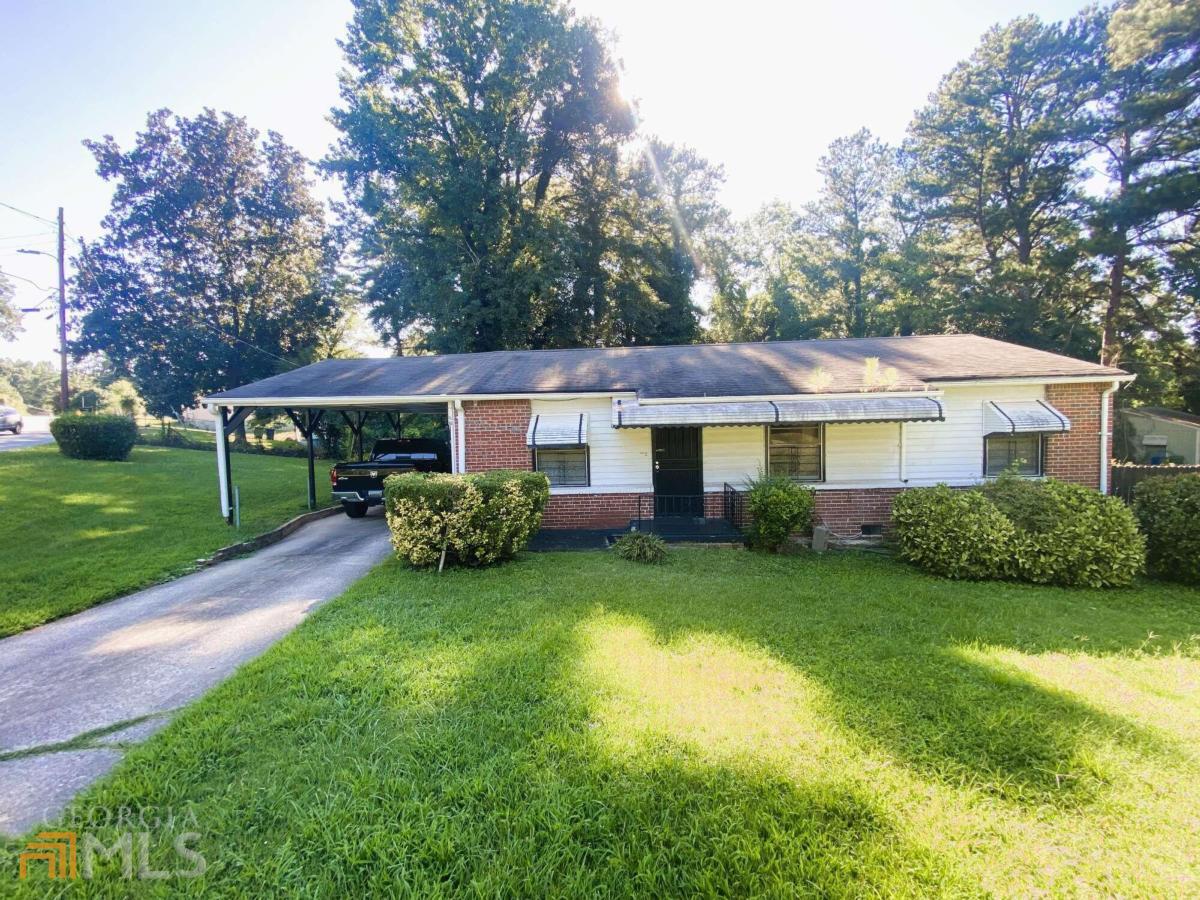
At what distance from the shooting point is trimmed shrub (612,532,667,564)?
26.8 ft

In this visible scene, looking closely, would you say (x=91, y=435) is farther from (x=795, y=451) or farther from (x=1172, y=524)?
(x=1172, y=524)

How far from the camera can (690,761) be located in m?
3.03

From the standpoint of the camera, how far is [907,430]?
1009 centimetres

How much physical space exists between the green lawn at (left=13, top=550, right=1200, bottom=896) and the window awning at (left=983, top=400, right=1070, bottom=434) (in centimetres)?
521

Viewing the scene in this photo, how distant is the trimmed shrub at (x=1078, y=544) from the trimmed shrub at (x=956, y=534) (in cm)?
26

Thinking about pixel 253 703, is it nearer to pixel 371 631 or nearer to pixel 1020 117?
pixel 371 631

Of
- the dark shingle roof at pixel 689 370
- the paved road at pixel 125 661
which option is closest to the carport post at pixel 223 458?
the dark shingle roof at pixel 689 370

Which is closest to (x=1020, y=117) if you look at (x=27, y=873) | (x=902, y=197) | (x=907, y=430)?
(x=902, y=197)

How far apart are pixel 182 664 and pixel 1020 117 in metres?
34.7

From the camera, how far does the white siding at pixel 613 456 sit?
34.0 feet

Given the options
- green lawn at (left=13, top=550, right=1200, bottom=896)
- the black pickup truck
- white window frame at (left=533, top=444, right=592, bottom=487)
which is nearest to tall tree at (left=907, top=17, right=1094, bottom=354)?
white window frame at (left=533, top=444, right=592, bottom=487)

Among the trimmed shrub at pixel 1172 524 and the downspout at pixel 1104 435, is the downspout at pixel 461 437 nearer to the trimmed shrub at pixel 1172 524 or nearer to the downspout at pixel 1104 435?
the trimmed shrub at pixel 1172 524

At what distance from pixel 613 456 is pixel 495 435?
262 cm

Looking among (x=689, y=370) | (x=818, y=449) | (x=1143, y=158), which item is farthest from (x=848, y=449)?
(x=1143, y=158)
